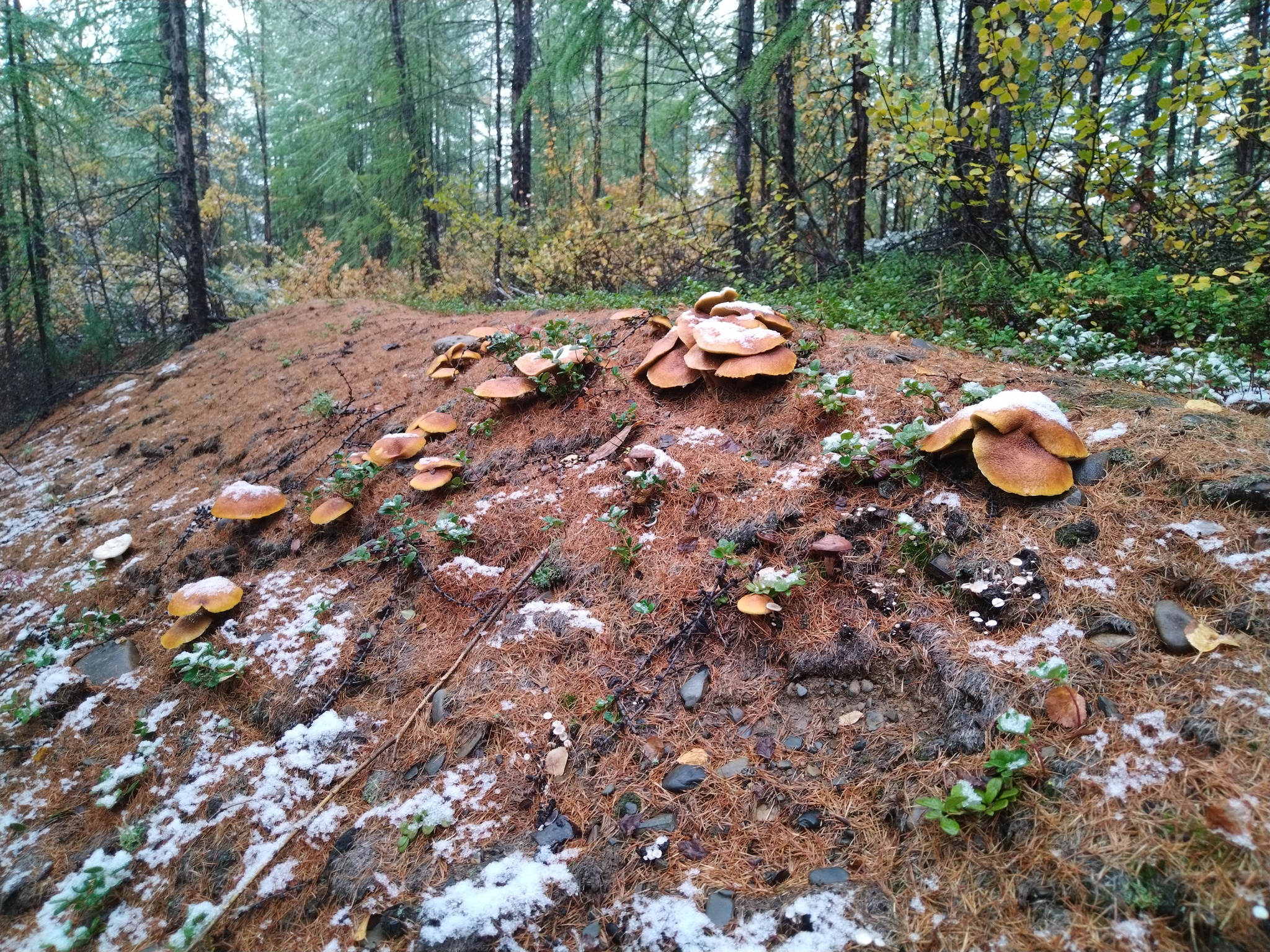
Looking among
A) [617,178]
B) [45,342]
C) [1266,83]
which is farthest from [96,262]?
[1266,83]

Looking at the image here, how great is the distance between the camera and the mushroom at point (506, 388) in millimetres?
4504

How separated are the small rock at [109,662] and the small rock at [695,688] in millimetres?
3402

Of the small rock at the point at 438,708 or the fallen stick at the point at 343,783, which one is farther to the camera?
the small rock at the point at 438,708

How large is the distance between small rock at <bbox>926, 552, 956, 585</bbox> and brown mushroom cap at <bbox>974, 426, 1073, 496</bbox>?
1.33ft

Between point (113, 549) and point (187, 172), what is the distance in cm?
775

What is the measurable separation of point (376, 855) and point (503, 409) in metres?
3.22

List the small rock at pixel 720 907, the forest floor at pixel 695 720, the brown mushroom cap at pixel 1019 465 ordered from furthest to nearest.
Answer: the brown mushroom cap at pixel 1019 465
the small rock at pixel 720 907
the forest floor at pixel 695 720

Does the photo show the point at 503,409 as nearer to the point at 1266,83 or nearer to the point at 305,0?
the point at 1266,83

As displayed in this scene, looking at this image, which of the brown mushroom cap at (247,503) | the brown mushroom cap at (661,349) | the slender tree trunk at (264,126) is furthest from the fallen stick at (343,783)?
the slender tree trunk at (264,126)

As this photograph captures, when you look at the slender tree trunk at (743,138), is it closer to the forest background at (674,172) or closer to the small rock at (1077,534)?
the forest background at (674,172)

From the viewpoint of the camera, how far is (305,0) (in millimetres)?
16062

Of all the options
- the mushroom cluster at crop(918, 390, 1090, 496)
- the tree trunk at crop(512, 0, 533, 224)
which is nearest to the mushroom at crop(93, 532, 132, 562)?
the mushroom cluster at crop(918, 390, 1090, 496)

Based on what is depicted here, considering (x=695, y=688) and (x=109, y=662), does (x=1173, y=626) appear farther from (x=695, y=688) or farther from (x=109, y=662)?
(x=109, y=662)

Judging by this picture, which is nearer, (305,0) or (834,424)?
(834,424)
